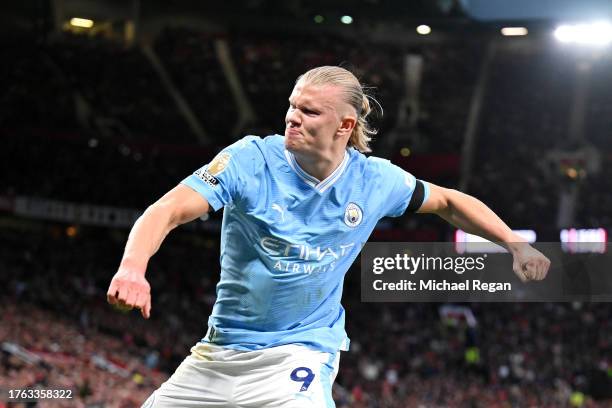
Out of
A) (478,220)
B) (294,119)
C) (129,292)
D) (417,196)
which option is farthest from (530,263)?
(129,292)

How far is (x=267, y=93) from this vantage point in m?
30.2

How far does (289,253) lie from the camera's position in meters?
3.71

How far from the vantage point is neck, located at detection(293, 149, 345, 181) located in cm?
374

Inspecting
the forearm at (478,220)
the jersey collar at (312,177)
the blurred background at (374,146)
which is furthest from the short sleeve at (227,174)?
the blurred background at (374,146)

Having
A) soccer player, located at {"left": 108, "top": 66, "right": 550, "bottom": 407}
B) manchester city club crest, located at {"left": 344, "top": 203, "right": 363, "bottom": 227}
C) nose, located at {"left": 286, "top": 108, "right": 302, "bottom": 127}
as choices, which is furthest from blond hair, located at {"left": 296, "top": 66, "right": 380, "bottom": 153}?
manchester city club crest, located at {"left": 344, "top": 203, "right": 363, "bottom": 227}

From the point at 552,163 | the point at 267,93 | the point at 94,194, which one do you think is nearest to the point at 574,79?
the point at 552,163

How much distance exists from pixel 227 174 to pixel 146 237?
507 mm

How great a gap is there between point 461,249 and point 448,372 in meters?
17.6

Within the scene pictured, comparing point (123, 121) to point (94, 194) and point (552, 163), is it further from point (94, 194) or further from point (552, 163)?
point (552, 163)

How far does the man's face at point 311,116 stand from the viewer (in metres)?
3.62

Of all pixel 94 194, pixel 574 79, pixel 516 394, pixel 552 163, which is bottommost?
pixel 516 394
